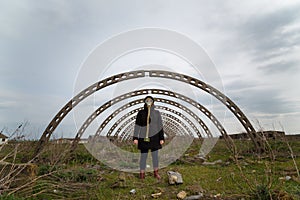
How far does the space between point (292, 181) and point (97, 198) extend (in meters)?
4.11

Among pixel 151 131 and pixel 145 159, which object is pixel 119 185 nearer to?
pixel 145 159

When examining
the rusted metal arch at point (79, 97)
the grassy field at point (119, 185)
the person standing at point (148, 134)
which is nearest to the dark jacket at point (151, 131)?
the person standing at point (148, 134)

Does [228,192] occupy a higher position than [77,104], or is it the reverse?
[77,104]

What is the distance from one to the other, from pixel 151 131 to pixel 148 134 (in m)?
0.14

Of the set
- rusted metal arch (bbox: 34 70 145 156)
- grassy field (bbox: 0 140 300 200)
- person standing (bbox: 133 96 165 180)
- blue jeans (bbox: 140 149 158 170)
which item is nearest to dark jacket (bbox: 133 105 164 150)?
person standing (bbox: 133 96 165 180)

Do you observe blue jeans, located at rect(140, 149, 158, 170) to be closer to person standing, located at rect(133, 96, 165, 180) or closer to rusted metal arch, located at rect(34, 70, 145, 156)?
person standing, located at rect(133, 96, 165, 180)

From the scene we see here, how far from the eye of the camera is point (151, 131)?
6301mm

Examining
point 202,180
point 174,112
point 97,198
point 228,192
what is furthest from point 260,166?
point 174,112

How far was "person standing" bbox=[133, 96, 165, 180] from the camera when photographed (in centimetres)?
615

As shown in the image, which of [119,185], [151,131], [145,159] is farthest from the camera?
[151,131]

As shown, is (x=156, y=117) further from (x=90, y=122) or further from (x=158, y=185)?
(x=90, y=122)

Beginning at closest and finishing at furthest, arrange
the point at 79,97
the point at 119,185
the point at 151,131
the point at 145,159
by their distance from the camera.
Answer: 1. the point at 119,185
2. the point at 145,159
3. the point at 151,131
4. the point at 79,97

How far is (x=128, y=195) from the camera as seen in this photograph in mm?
4375

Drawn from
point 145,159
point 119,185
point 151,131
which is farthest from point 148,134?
point 119,185
